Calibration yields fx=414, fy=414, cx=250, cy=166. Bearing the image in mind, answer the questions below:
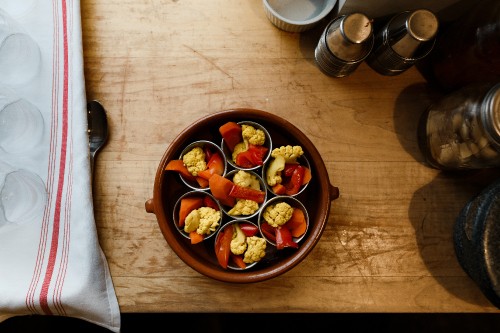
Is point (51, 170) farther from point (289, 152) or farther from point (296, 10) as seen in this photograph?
point (296, 10)

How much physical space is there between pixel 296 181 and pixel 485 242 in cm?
39

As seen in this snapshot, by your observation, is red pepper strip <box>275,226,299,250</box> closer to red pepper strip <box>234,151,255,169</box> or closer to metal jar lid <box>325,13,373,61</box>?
red pepper strip <box>234,151,255,169</box>

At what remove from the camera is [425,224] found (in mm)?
994

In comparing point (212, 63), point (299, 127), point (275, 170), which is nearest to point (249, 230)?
point (275, 170)

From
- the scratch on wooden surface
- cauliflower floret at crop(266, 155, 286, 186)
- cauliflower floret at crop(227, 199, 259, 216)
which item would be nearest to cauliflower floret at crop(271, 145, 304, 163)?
cauliflower floret at crop(266, 155, 286, 186)

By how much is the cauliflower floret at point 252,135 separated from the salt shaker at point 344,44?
0.24m

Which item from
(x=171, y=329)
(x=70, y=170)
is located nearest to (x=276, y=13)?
(x=70, y=170)

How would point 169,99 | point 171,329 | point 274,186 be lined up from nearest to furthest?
1. point 274,186
2. point 169,99
3. point 171,329

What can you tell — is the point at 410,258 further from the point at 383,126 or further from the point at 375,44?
the point at 375,44

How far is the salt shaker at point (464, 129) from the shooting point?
80cm

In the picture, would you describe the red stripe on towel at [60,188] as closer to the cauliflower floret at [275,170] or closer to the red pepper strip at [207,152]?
the red pepper strip at [207,152]

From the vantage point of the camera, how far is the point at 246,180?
35.3 inches

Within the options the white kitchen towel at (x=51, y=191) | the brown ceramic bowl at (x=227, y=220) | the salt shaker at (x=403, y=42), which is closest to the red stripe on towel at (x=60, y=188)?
the white kitchen towel at (x=51, y=191)

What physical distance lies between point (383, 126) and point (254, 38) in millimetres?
392
